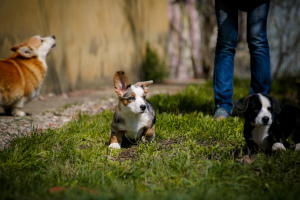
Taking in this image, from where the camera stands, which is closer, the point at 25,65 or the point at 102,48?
the point at 25,65

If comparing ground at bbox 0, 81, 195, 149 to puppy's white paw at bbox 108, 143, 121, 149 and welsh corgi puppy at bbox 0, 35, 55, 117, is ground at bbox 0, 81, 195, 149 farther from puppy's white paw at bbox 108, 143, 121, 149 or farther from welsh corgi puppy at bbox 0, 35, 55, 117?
puppy's white paw at bbox 108, 143, 121, 149

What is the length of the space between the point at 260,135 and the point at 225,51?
161 centimetres

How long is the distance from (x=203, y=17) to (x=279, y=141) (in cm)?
798

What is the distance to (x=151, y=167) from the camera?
2430 millimetres

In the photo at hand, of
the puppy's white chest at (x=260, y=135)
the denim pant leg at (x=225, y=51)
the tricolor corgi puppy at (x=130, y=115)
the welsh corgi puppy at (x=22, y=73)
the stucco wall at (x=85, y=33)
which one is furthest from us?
the stucco wall at (x=85, y=33)

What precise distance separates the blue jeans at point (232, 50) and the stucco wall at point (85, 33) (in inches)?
139

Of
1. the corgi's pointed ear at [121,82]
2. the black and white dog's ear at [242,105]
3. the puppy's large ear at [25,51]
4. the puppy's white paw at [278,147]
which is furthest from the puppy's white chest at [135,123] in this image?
the puppy's large ear at [25,51]

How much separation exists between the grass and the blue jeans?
2.08ft

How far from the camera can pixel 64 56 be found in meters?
6.36

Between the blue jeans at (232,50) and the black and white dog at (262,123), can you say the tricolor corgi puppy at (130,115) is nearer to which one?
the black and white dog at (262,123)

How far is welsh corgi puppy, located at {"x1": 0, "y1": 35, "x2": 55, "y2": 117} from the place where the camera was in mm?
4238

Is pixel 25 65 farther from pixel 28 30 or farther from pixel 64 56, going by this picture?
pixel 64 56

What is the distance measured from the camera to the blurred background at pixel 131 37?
5.84 metres

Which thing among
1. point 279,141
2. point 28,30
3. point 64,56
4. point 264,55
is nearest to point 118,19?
point 64,56
